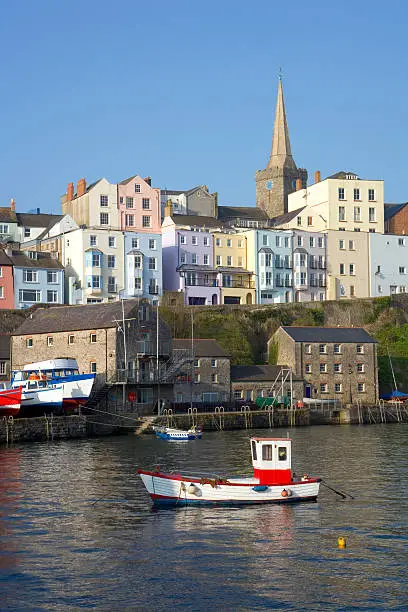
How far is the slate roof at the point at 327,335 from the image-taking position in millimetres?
89812

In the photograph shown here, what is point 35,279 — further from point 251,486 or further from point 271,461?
point 251,486

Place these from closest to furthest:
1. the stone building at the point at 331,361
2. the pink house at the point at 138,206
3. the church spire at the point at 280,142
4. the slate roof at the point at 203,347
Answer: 1. the slate roof at the point at 203,347
2. the stone building at the point at 331,361
3. the pink house at the point at 138,206
4. the church spire at the point at 280,142

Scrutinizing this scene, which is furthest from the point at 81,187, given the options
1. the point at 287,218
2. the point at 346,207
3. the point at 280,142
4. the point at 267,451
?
the point at 267,451

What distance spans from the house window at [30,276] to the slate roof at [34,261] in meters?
0.63

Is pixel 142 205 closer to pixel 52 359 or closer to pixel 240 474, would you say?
pixel 52 359

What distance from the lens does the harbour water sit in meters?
25.4

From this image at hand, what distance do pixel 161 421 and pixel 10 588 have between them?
151ft

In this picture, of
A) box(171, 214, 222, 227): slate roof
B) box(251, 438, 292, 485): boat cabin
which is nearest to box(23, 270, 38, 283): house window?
box(171, 214, 222, 227): slate roof

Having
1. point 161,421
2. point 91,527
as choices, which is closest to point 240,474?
point 91,527

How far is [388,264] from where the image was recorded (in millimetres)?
115750

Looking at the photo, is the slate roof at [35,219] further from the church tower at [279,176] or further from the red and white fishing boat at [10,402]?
the red and white fishing boat at [10,402]

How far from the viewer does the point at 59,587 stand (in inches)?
1028

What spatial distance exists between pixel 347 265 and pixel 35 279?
38.9 m

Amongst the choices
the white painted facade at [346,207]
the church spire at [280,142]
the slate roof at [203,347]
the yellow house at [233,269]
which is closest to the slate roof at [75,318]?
the slate roof at [203,347]
